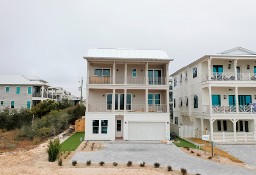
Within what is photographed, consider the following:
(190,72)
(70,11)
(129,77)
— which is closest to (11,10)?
(70,11)

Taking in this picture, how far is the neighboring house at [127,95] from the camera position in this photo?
24.4 meters

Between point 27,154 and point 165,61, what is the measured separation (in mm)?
16519

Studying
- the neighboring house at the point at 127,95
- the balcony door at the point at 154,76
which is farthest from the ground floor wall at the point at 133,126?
the balcony door at the point at 154,76

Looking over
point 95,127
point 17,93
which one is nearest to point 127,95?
point 95,127

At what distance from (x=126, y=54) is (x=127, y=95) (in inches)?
195

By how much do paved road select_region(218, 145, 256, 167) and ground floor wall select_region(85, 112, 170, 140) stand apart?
6.32m

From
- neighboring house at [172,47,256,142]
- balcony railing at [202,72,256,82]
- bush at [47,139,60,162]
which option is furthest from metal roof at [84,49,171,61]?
bush at [47,139,60,162]

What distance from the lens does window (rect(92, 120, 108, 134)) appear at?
24.2 metres

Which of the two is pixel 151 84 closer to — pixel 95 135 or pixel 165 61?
pixel 165 61

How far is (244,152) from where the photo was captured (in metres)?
18.7

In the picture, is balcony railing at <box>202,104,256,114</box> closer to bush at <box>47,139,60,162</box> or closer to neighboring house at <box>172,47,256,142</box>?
neighboring house at <box>172,47,256,142</box>

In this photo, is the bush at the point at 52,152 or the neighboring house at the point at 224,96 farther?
the neighboring house at the point at 224,96

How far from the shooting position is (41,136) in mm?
24250

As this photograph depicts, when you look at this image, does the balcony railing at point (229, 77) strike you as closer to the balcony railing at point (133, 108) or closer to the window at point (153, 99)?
the window at point (153, 99)
